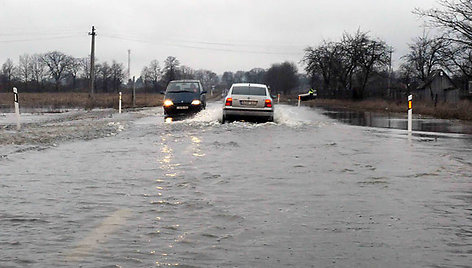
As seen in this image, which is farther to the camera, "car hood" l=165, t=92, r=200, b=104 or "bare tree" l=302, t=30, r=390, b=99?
"bare tree" l=302, t=30, r=390, b=99

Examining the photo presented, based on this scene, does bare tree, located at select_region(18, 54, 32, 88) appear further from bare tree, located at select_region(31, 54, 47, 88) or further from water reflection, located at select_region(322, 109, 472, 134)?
water reflection, located at select_region(322, 109, 472, 134)

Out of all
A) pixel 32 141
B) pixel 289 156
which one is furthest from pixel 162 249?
pixel 32 141

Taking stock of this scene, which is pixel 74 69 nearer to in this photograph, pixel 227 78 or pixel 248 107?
pixel 227 78

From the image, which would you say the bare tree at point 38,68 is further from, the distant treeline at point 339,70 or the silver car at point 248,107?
the silver car at point 248,107

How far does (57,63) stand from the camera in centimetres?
12412

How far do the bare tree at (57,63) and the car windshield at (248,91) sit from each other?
377 feet

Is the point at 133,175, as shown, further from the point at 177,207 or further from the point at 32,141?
the point at 32,141

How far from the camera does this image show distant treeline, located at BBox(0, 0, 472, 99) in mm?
30702

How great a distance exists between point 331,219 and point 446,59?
2991cm

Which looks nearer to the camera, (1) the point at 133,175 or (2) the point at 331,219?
(2) the point at 331,219

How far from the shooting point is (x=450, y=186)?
648 cm

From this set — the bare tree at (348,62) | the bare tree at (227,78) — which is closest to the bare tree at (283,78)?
the bare tree at (348,62)

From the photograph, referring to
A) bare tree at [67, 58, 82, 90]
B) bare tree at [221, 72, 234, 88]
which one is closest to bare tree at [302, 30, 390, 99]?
bare tree at [67, 58, 82, 90]

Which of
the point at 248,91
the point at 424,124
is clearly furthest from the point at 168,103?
the point at 424,124
